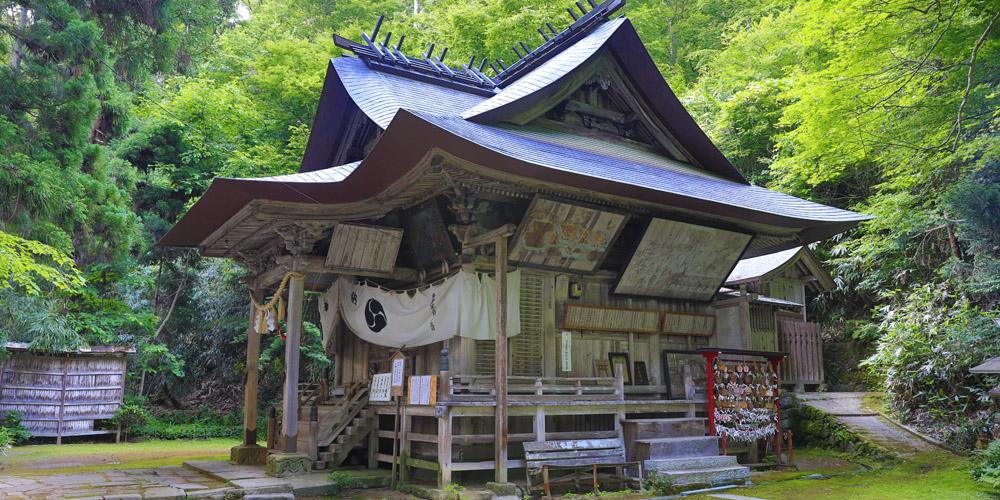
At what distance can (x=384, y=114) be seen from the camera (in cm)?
1109

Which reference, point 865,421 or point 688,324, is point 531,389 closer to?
point 688,324

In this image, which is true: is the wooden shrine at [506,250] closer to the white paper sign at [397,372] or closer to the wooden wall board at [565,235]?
the wooden wall board at [565,235]

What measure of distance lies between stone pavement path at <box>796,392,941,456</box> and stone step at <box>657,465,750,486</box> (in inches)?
162

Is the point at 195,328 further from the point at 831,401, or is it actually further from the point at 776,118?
the point at 776,118

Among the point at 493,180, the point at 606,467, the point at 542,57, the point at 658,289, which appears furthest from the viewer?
the point at 542,57

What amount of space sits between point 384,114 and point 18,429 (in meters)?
11.7

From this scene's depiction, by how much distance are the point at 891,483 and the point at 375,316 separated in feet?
28.1

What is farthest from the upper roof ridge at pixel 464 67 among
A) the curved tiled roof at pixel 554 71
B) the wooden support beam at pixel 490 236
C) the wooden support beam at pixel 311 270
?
the wooden support beam at pixel 490 236

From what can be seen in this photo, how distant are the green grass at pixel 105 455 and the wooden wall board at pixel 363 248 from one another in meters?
5.09

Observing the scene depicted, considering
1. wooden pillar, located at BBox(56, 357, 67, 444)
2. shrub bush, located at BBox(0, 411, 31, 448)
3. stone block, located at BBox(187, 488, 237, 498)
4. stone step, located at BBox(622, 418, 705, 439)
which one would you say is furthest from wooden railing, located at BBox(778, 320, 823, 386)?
shrub bush, located at BBox(0, 411, 31, 448)

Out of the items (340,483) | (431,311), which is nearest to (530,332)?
(431,311)

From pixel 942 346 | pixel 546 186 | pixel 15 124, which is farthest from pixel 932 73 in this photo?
pixel 15 124

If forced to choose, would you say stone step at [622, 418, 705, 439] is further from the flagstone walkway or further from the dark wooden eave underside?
the flagstone walkway

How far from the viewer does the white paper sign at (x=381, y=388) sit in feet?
35.6
